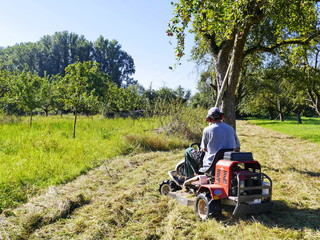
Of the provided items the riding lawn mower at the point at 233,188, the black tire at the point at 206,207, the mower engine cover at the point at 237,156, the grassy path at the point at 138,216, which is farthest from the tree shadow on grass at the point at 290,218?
the mower engine cover at the point at 237,156

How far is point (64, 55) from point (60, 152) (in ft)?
241

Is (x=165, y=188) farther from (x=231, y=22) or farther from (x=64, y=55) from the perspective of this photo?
(x=64, y=55)

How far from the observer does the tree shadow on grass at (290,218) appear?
3.96 meters

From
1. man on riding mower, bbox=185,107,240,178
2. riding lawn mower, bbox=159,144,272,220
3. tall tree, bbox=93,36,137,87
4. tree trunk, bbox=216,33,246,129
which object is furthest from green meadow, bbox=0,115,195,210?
tall tree, bbox=93,36,137,87

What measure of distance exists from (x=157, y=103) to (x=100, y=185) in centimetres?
845

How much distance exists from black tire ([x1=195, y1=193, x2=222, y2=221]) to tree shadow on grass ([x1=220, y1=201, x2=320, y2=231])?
0.30m

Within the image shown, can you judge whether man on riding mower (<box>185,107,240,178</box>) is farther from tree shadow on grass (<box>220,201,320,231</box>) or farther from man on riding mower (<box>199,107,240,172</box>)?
tree shadow on grass (<box>220,201,320,231</box>)

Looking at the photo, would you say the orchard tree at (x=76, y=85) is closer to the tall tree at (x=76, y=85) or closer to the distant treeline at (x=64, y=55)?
the tall tree at (x=76, y=85)

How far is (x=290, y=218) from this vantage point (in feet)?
13.9

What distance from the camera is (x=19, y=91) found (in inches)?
623

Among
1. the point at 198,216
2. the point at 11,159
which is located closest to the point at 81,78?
the point at 11,159

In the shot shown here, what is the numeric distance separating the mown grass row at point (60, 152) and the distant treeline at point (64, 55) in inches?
2264

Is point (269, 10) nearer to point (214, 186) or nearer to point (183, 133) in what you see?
point (214, 186)

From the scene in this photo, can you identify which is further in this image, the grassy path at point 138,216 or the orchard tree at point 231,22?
the orchard tree at point 231,22
